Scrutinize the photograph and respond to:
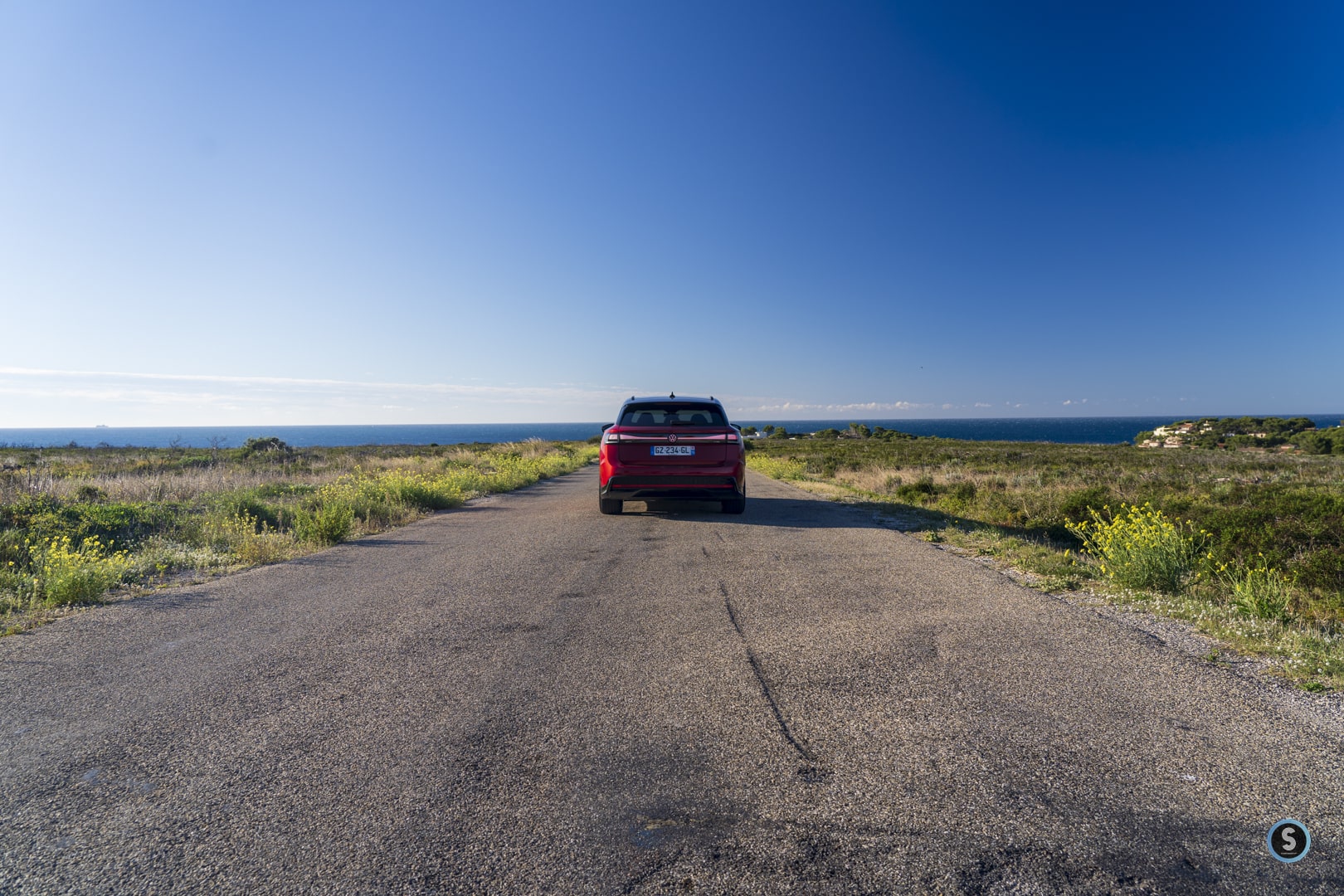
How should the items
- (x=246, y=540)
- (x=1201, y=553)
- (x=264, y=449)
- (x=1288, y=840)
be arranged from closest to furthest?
(x=1288, y=840) < (x=1201, y=553) < (x=246, y=540) < (x=264, y=449)

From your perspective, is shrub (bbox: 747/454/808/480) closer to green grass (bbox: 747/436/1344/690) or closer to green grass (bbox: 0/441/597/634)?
green grass (bbox: 747/436/1344/690)

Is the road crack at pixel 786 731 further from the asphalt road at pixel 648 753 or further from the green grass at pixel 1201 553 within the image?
the green grass at pixel 1201 553

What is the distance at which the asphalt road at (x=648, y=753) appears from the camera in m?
2.08

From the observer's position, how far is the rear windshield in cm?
1029

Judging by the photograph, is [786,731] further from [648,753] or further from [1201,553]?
[1201,553]

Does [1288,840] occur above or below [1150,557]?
below

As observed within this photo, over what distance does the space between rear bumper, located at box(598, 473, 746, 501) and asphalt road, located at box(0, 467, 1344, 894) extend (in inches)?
178

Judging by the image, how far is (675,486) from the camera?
9.83m

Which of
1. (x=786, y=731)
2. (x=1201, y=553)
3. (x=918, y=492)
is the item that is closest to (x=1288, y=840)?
(x=786, y=731)

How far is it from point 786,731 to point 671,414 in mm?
7759

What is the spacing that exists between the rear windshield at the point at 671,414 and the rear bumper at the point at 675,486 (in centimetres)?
91

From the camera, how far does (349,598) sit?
5660 millimetres

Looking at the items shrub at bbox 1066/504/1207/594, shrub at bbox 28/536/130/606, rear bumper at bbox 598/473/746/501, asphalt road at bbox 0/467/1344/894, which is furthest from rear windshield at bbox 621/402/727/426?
shrub at bbox 28/536/130/606

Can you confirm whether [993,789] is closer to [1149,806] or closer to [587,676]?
[1149,806]
